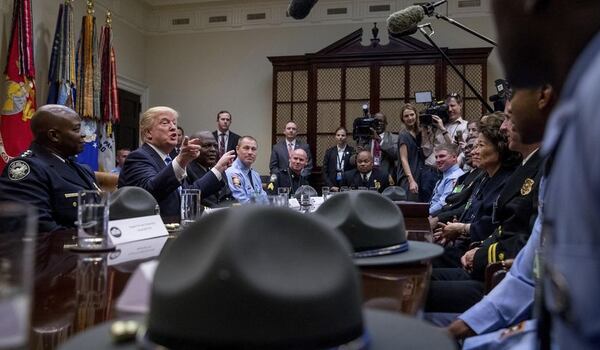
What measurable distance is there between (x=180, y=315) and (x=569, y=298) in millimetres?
320

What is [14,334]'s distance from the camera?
387mm

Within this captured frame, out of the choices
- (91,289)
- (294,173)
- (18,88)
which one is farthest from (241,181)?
(91,289)

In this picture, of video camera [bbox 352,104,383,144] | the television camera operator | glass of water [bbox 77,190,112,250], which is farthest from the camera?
video camera [bbox 352,104,383,144]

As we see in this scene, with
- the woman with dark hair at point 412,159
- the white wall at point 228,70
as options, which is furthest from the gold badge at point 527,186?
the white wall at point 228,70

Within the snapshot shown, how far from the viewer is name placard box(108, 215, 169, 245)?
142 centimetres

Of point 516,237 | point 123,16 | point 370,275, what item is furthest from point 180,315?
point 123,16

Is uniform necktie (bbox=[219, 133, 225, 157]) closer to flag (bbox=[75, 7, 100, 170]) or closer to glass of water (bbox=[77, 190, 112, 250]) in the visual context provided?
flag (bbox=[75, 7, 100, 170])

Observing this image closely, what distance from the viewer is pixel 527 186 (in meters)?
1.88

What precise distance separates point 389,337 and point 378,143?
5.77m

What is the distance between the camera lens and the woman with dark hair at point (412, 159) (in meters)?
5.43

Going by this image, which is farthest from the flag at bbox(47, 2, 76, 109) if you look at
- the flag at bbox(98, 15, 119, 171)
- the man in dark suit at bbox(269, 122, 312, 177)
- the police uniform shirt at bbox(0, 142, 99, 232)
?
the police uniform shirt at bbox(0, 142, 99, 232)

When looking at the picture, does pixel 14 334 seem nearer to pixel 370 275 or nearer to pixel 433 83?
pixel 370 275

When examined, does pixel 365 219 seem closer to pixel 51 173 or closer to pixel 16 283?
pixel 16 283

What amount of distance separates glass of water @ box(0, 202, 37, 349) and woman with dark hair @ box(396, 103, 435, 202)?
503 cm
